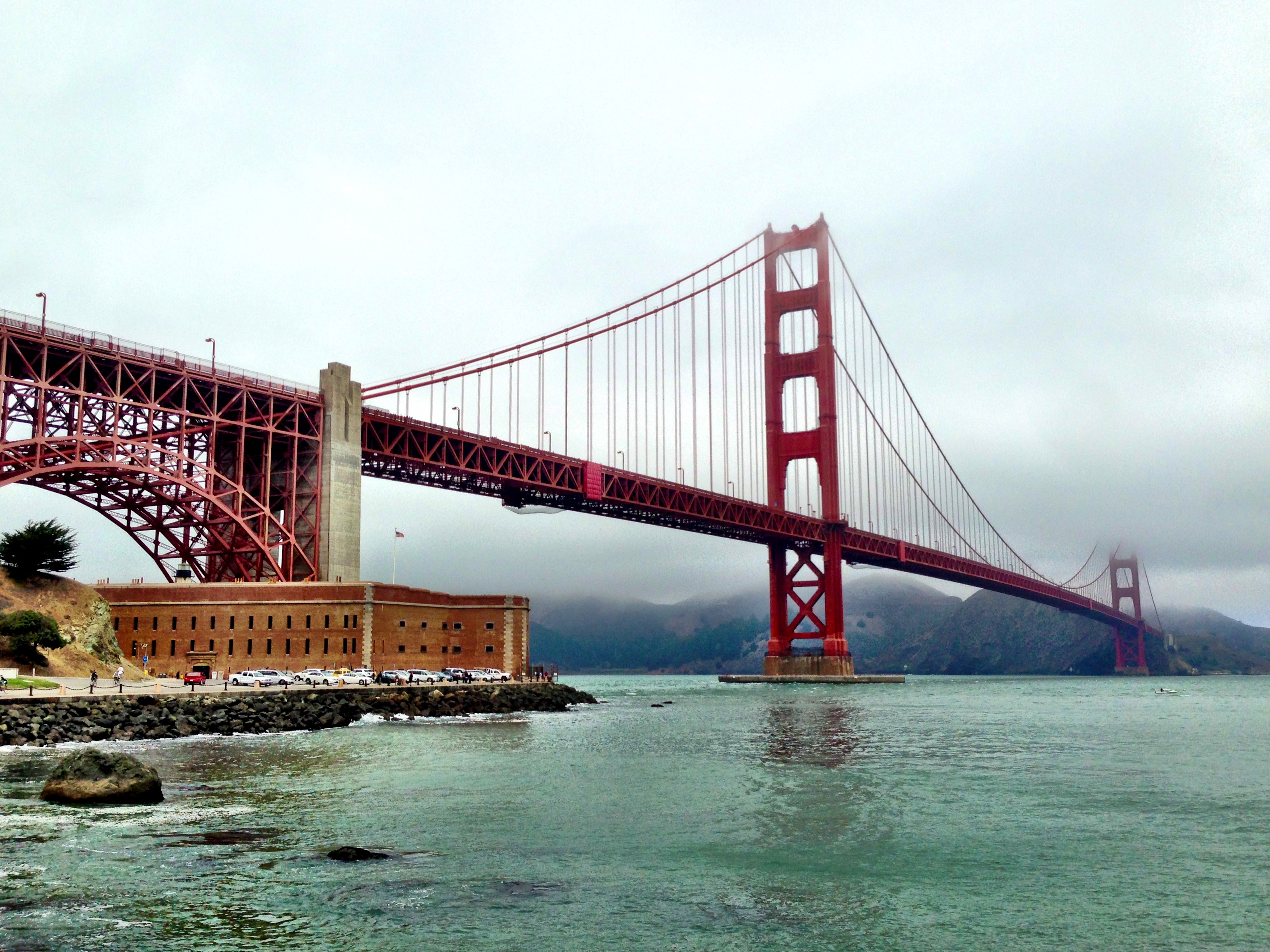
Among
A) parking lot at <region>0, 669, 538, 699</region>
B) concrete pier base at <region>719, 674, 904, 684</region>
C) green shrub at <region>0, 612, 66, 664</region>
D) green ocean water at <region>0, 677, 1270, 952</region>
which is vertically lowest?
concrete pier base at <region>719, 674, 904, 684</region>

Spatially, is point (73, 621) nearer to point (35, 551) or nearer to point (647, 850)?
point (35, 551)

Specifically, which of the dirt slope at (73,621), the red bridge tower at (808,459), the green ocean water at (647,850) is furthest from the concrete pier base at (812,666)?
the green ocean water at (647,850)

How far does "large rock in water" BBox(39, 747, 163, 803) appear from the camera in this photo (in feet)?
81.7

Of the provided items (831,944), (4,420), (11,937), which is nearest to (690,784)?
(831,944)

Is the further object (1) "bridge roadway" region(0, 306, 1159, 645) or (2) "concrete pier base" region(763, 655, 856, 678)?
(2) "concrete pier base" region(763, 655, 856, 678)

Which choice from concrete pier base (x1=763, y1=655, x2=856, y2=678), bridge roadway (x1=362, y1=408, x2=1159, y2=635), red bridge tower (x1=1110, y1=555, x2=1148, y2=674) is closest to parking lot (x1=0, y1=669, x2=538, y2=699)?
bridge roadway (x1=362, y1=408, x2=1159, y2=635)

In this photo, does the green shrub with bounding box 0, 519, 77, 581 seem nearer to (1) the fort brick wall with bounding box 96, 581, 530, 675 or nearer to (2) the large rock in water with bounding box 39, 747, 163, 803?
(1) the fort brick wall with bounding box 96, 581, 530, 675

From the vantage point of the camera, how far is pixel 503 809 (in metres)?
25.7

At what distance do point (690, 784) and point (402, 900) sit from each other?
1481cm

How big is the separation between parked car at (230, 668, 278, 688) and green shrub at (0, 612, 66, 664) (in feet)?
27.8

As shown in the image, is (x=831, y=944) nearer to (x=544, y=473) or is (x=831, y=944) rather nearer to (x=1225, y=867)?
(x=1225, y=867)

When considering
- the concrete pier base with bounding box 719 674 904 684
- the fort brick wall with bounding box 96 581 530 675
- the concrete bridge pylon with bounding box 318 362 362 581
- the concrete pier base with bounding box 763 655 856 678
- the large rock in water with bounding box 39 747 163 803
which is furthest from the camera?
the concrete pier base with bounding box 763 655 856 678

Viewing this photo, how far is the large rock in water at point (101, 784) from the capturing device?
24906mm

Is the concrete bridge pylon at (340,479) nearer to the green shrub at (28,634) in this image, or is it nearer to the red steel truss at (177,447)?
the red steel truss at (177,447)
